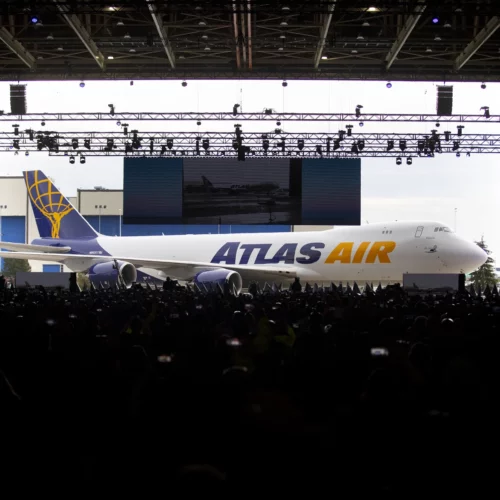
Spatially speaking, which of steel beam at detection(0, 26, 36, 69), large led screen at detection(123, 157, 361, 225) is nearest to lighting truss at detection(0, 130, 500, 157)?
large led screen at detection(123, 157, 361, 225)

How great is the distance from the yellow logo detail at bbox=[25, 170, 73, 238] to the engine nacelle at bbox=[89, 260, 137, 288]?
697cm

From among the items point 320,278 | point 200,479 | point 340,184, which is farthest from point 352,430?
point 340,184

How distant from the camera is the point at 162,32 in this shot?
69.0 ft

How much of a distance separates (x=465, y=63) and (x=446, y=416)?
894 inches

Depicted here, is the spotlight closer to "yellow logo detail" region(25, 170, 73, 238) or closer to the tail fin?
the tail fin

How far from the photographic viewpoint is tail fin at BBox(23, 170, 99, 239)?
36.4m

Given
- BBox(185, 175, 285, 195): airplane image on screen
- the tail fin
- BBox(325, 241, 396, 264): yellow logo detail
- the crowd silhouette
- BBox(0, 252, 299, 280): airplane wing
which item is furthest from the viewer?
the tail fin

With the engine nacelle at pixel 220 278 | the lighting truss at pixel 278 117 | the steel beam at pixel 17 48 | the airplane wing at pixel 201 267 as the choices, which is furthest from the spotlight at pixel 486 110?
the steel beam at pixel 17 48

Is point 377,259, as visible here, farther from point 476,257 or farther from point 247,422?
point 247,422

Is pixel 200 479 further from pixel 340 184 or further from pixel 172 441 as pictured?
pixel 340 184

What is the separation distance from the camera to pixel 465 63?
958 inches

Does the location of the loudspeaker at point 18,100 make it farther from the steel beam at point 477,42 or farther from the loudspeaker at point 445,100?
the steel beam at point 477,42

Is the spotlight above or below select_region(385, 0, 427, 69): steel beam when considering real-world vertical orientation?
below

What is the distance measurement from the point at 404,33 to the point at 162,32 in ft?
22.7
